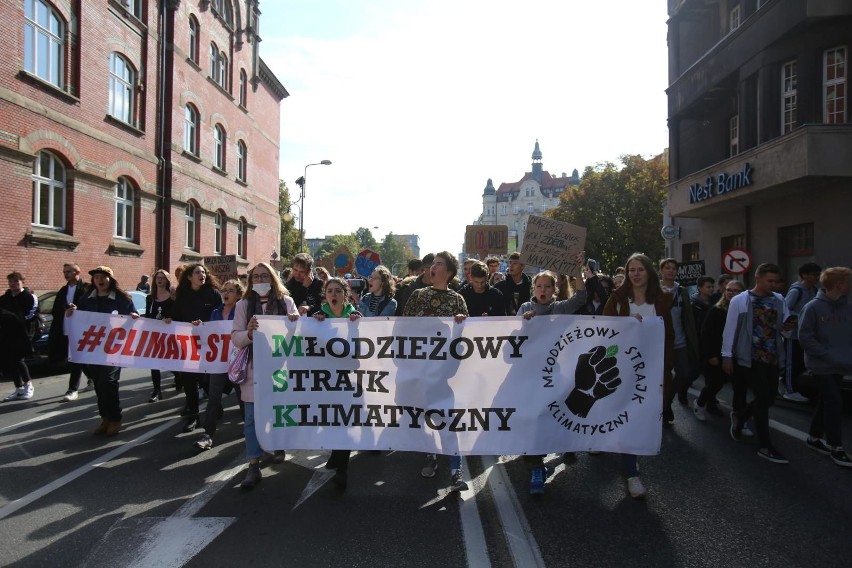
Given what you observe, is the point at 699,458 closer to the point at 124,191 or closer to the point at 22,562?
the point at 22,562

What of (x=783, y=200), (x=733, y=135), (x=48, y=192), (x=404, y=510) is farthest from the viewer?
(x=733, y=135)

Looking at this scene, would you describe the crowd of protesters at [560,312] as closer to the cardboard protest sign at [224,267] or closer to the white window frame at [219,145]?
the cardboard protest sign at [224,267]

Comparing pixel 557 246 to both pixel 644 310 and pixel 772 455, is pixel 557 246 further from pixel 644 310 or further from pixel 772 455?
pixel 772 455

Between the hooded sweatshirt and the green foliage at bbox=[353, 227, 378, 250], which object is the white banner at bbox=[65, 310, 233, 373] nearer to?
the hooded sweatshirt

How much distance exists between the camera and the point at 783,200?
17312 millimetres

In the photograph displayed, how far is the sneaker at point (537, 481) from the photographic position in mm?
4531

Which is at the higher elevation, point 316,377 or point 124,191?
point 124,191

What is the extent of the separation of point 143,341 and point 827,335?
23.8ft

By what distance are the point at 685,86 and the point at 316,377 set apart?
22.0 meters

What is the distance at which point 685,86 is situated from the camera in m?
22.2

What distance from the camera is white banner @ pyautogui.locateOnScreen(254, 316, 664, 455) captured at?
464 cm

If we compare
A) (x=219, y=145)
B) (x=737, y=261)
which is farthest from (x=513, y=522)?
(x=219, y=145)

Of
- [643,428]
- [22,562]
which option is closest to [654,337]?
[643,428]

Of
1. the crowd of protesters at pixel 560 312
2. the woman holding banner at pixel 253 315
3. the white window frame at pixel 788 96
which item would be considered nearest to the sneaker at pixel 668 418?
the crowd of protesters at pixel 560 312
